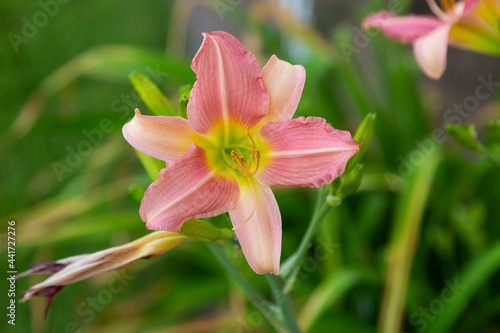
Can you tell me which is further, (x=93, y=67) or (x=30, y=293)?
(x=93, y=67)

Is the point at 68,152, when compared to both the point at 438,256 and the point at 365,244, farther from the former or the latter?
the point at 438,256

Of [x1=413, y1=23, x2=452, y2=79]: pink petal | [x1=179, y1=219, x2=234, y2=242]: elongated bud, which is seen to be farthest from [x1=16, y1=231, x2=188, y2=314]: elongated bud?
[x1=413, y1=23, x2=452, y2=79]: pink petal

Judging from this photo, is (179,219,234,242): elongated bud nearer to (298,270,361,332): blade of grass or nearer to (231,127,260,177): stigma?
(231,127,260,177): stigma

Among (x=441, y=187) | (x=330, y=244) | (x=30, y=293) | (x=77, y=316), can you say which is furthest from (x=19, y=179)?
(x=30, y=293)

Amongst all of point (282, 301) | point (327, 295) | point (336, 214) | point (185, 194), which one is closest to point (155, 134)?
point (185, 194)

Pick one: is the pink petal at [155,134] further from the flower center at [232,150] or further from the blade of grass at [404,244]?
the blade of grass at [404,244]

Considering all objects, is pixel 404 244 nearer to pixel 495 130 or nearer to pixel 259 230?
pixel 495 130

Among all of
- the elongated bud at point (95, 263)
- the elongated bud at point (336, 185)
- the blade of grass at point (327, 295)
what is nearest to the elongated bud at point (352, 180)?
the elongated bud at point (336, 185)
